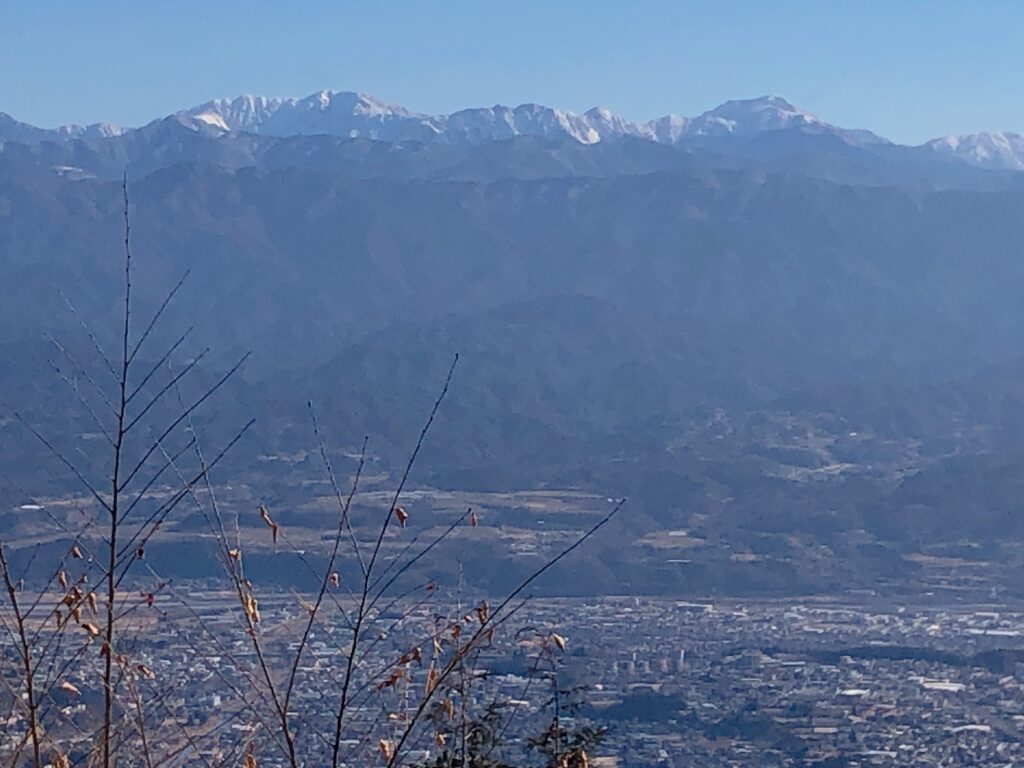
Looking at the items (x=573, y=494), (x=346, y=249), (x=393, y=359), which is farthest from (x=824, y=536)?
(x=346, y=249)

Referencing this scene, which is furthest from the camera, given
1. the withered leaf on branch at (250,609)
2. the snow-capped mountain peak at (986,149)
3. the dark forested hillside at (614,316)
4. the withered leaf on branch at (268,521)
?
the snow-capped mountain peak at (986,149)

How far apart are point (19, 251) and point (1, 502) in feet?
151

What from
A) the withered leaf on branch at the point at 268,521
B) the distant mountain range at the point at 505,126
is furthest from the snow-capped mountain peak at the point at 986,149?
the withered leaf on branch at the point at 268,521

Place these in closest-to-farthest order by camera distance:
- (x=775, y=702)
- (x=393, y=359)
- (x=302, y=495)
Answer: (x=775, y=702), (x=302, y=495), (x=393, y=359)

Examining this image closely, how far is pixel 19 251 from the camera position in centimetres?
7931

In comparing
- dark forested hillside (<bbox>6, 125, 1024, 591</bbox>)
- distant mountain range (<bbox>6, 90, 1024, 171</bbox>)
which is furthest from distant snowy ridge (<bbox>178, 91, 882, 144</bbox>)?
dark forested hillside (<bbox>6, 125, 1024, 591</bbox>)

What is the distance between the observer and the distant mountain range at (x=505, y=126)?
118312mm

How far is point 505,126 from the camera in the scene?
13000cm

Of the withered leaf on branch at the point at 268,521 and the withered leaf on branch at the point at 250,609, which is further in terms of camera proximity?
the withered leaf on branch at the point at 268,521

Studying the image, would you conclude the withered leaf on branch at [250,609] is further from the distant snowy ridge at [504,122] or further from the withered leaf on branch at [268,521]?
the distant snowy ridge at [504,122]

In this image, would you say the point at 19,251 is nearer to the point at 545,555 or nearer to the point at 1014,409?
the point at 1014,409

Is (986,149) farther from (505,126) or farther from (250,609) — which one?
(250,609)

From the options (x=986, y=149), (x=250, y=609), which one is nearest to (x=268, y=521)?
(x=250, y=609)

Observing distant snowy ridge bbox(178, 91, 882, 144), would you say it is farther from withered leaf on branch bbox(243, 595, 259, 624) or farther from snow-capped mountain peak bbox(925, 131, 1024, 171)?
withered leaf on branch bbox(243, 595, 259, 624)
